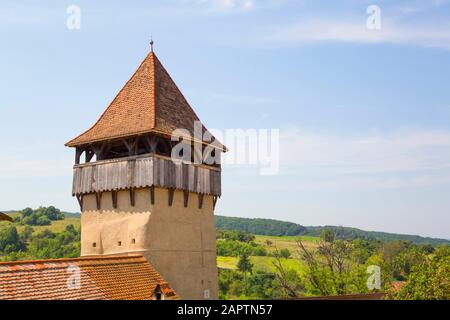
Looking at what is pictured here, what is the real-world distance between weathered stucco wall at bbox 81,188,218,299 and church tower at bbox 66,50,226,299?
4 cm

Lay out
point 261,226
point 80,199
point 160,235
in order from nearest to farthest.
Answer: point 160,235 < point 80,199 < point 261,226

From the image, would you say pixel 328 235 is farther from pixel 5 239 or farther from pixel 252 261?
pixel 5 239

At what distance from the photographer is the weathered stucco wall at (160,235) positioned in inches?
682

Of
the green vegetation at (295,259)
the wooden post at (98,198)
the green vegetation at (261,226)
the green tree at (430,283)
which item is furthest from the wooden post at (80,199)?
the green vegetation at (261,226)

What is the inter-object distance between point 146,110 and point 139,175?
112 inches

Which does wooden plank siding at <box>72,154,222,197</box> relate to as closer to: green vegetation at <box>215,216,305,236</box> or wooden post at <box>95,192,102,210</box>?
wooden post at <box>95,192,102,210</box>

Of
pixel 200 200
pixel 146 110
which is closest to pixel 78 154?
pixel 146 110

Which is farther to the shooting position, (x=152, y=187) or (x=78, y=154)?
(x=78, y=154)

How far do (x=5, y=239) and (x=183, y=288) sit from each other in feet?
203

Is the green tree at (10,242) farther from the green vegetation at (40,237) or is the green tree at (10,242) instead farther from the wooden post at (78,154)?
the wooden post at (78,154)

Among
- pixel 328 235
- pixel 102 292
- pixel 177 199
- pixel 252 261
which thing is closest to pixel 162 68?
pixel 177 199

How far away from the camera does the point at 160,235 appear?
17.5 meters

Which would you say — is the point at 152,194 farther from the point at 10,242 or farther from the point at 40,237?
the point at 40,237

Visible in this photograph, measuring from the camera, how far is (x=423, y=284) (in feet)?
83.6
